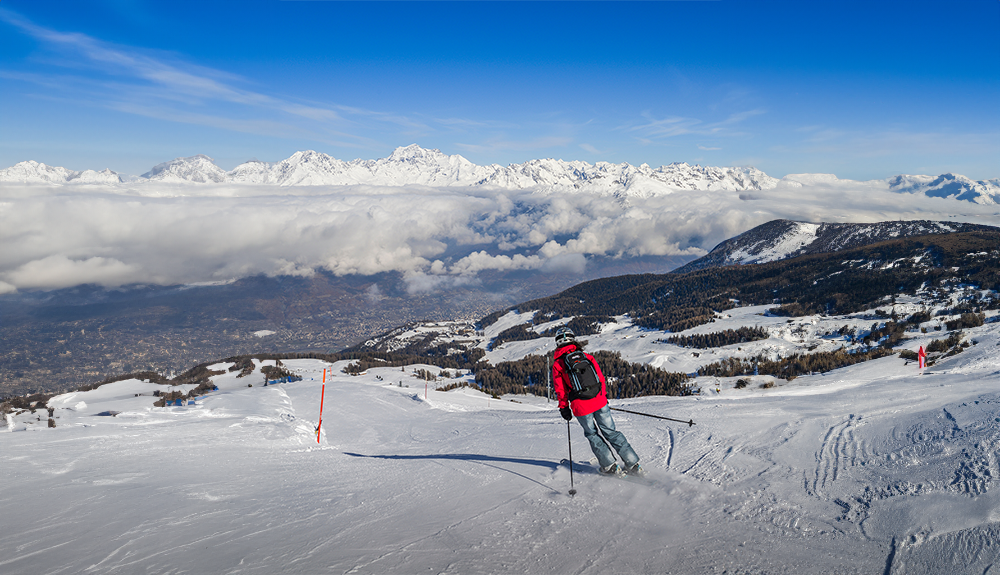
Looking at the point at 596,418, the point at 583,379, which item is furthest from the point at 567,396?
the point at 596,418

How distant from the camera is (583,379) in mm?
8336

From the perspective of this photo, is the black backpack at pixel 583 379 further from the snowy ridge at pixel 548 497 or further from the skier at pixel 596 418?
the snowy ridge at pixel 548 497

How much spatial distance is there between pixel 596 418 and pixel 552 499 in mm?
1762

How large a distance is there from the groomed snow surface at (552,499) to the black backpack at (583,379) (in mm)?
1608

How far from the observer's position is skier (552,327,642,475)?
839 cm

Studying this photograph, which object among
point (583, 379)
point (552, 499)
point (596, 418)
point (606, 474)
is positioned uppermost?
point (583, 379)

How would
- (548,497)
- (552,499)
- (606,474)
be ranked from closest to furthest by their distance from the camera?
(552,499)
(548,497)
(606,474)

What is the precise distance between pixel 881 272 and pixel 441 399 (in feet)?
279

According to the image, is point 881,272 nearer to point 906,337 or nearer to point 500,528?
point 906,337

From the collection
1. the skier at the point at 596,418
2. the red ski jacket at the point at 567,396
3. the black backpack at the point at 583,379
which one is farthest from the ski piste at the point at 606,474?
the black backpack at the point at 583,379

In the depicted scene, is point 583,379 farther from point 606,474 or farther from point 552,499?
point 552,499

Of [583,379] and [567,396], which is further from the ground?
[583,379]

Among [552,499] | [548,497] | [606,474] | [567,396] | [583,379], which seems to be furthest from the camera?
[606,474]

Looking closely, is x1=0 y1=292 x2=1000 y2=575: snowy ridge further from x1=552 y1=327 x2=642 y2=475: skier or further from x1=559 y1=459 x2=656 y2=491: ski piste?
x1=552 y1=327 x2=642 y2=475: skier
